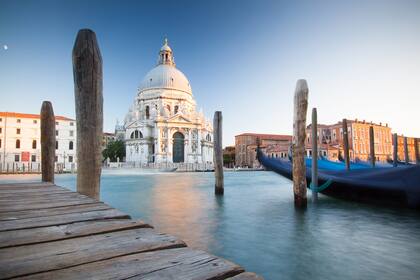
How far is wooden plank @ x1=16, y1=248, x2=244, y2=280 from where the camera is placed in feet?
2.38

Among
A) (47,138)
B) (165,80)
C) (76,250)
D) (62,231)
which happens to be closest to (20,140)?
(165,80)

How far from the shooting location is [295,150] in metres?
4.53

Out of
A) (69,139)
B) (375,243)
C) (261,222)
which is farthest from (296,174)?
(69,139)

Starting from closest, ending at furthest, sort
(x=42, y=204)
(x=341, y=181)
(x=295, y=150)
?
(x=42, y=204)
(x=295, y=150)
(x=341, y=181)

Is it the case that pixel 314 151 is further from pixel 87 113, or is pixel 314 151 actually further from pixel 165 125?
pixel 165 125

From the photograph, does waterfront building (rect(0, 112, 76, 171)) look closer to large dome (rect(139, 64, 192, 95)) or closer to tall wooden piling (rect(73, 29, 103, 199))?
large dome (rect(139, 64, 192, 95))

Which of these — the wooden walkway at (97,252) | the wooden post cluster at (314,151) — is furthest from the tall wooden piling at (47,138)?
the wooden post cluster at (314,151)

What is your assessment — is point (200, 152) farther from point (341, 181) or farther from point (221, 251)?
point (221, 251)

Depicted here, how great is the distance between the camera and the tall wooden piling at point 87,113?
2.41 metres

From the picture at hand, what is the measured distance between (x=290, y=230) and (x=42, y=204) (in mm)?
2815

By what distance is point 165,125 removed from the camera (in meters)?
30.8

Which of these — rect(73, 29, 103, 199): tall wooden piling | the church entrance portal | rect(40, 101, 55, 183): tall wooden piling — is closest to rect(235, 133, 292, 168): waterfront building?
the church entrance portal

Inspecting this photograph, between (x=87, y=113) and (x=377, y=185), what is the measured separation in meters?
4.41

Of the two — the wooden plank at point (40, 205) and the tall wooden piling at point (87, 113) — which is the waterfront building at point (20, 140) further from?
the wooden plank at point (40, 205)
